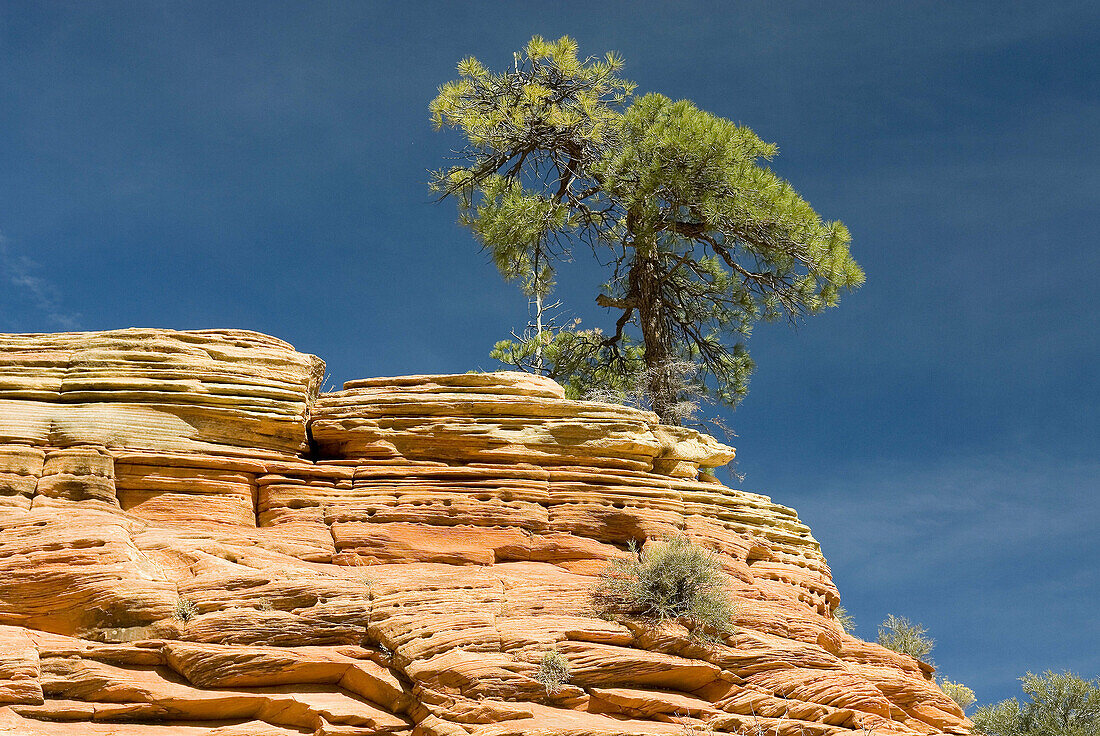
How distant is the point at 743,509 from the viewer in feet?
50.3

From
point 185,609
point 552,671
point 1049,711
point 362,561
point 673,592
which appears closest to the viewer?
point 552,671

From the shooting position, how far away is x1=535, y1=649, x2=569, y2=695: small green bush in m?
10.2

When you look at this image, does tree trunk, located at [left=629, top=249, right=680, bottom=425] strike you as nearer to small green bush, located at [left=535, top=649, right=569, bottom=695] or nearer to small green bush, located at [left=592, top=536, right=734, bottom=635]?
small green bush, located at [left=592, top=536, right=734, bottom=635]

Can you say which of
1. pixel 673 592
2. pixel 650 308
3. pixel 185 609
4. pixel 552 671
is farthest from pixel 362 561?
pixel 650 308

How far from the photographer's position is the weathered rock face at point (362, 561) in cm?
991

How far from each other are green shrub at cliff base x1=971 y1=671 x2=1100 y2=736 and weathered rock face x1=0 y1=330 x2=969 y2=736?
158 inches

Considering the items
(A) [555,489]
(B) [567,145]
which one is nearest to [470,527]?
(A) [555,489]

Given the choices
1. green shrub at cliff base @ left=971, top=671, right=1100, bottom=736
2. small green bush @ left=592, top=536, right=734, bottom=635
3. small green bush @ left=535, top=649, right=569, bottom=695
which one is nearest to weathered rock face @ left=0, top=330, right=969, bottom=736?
small green bush @ left=535, top=649, right=569, bottom=695

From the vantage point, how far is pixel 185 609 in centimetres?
1054

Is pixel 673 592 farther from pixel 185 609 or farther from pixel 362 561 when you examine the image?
pixel 185 609

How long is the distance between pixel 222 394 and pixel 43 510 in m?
3.14

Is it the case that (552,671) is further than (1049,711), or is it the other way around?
(1049,711)

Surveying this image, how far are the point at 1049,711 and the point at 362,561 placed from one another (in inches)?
535

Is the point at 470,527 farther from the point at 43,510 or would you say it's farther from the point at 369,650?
the point at 43,510
